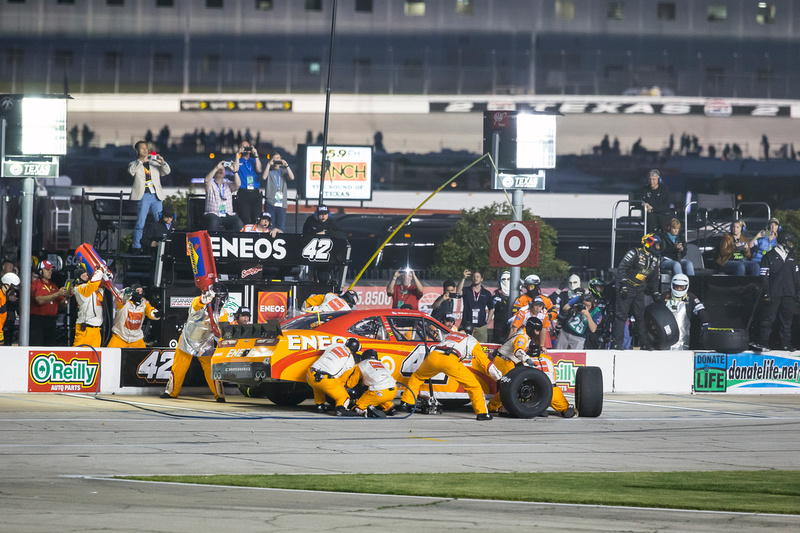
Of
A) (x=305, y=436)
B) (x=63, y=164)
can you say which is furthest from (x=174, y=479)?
(x=63, y=164)

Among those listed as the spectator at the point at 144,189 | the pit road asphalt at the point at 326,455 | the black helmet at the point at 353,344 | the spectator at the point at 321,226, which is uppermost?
the spectator at the point at 144,189

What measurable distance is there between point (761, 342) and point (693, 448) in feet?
31.7

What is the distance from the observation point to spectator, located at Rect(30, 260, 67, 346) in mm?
18484

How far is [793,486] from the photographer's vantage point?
916 cm

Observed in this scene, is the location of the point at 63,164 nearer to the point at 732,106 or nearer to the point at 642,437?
the point at 732,106

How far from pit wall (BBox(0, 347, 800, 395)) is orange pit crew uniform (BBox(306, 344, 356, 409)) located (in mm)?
3876

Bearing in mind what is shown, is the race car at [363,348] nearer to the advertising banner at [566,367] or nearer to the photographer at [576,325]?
the advertising banner at [566,367]

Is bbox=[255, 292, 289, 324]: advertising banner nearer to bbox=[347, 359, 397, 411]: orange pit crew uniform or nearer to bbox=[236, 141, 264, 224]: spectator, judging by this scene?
bbox=[236, 141, 264, 224]: spectator

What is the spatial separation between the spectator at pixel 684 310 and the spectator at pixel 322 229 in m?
6.26

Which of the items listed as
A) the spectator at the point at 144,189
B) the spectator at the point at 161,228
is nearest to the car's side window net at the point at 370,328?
the spectator at the point at 161,228

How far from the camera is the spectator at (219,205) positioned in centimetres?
1977

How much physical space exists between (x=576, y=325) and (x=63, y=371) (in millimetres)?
8993

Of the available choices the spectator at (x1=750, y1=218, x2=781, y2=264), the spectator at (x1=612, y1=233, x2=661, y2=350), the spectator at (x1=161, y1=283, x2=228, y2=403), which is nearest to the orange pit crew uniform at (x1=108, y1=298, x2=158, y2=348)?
the spectator at (x1=161, y1=283, x2=228, y2=403)

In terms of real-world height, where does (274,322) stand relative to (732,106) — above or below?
below
